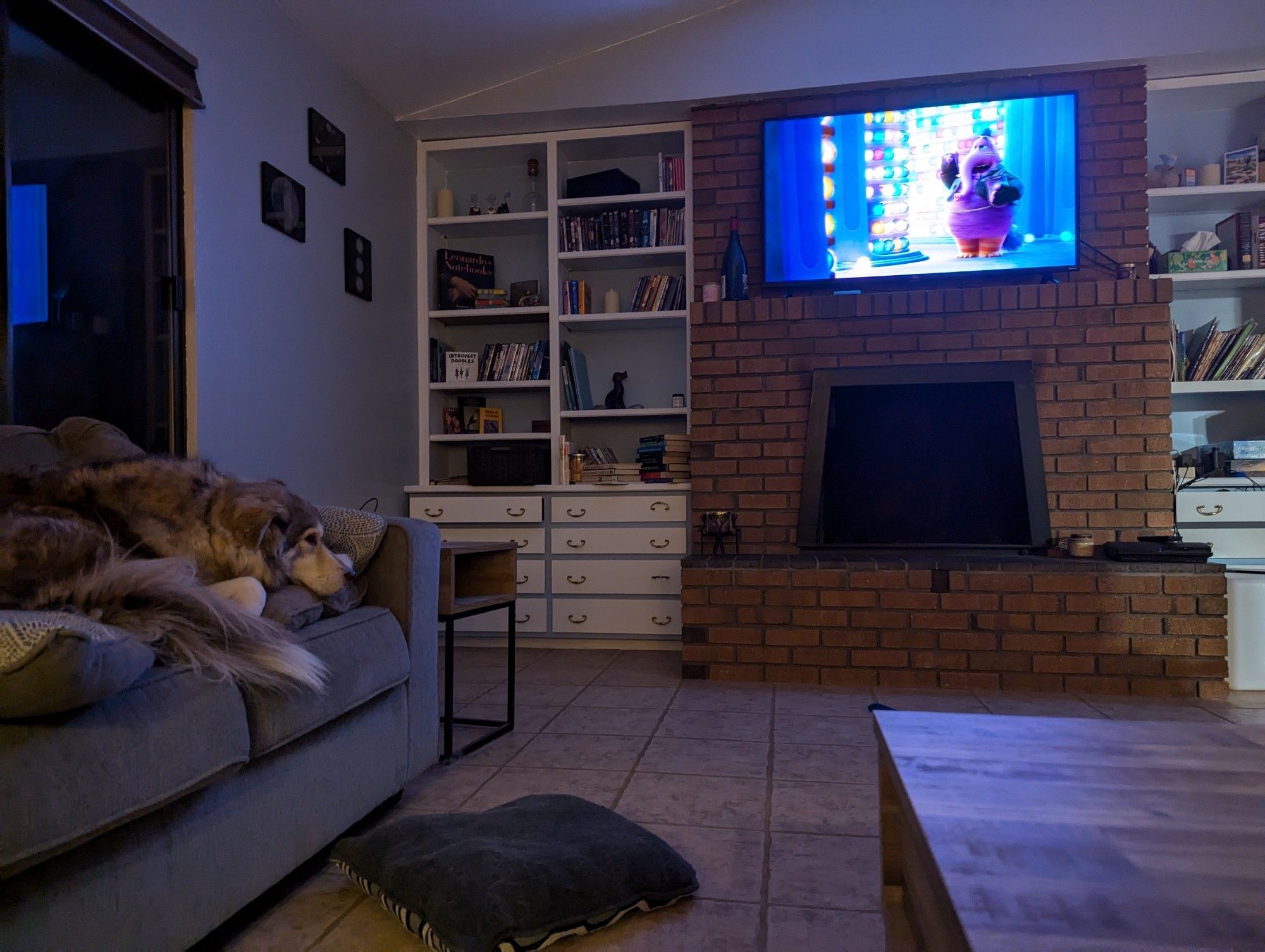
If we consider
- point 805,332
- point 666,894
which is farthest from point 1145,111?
point 666,894

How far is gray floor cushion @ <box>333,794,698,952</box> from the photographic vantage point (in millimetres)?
1194

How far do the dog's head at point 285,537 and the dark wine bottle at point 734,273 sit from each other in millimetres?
2424

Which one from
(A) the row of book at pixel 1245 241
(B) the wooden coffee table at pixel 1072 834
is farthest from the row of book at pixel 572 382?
(B) the wooden coffee table at pixel 1072 834

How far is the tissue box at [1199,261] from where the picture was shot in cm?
352

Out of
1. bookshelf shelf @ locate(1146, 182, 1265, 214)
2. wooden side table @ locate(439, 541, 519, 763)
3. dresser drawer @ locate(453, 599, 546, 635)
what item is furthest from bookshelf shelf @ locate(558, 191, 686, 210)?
wooden side table @ locate(439, 541, 519, 763)

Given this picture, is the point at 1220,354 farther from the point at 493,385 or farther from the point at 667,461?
the point at 493,385

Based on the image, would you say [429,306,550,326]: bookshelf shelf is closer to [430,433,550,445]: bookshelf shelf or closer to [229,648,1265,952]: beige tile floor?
[430,433,550,445]: bookshelf shelf

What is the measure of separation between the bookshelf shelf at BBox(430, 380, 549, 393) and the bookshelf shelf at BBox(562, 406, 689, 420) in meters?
0.20

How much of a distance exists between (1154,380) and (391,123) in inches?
141

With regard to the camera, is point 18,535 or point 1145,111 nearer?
point 18,535

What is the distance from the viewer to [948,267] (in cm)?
348

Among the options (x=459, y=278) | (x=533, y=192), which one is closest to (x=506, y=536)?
(x=459, y=278)

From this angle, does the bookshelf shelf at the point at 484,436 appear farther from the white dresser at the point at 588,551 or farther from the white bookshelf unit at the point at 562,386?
the white dresser at the point at 588,551

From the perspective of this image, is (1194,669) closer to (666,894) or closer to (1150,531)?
(1150,531)
